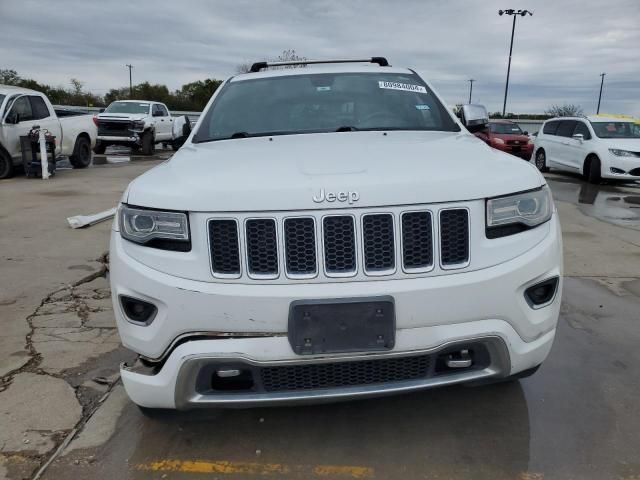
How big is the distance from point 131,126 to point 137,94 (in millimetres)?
42667

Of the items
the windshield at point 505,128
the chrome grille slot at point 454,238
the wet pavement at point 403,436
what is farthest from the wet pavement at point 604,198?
the chrome grille slot at point 454,238

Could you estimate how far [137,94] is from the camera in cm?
5803

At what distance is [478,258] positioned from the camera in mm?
2184

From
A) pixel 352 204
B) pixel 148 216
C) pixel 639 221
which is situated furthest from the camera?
pixel 639 221

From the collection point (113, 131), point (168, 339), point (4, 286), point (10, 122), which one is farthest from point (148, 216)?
point (113, 131)

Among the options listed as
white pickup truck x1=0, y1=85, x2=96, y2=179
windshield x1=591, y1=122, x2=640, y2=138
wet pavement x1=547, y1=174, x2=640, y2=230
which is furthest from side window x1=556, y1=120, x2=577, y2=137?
white pickup truck x1=0, y1=85, x2=96, y2=179

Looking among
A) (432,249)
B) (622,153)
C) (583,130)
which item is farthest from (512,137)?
(432,249)

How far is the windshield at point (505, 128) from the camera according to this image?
21.0 m

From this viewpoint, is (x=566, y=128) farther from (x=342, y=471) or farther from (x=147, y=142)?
(x=342, y=471)

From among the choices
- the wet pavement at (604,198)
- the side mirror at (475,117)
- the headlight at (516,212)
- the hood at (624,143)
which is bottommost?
the wet pavement at (604,198)

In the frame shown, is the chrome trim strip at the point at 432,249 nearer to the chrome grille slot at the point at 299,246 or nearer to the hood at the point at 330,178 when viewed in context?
the hood at the point at 330,178

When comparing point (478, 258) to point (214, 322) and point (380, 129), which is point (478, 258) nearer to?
point (214, 322)

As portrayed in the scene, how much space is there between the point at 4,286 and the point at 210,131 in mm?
2687

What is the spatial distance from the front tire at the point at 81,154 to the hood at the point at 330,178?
43.0ft
